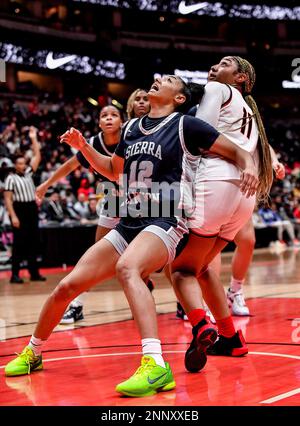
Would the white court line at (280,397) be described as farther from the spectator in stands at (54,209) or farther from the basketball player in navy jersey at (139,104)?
the spectator in stands at (54,209)

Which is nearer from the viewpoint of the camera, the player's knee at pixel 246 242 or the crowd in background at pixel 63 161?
the player's knee at pixel 246 242

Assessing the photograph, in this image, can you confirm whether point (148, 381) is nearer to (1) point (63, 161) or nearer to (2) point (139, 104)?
(2) point (139, 104)

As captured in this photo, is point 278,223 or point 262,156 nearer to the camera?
point 262,156

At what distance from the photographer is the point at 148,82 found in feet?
107

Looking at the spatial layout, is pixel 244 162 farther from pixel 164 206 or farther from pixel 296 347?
pixel 296 347

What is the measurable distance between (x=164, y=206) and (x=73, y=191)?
42.6ft

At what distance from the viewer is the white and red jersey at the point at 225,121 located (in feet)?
13.7

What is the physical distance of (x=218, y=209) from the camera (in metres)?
4.16

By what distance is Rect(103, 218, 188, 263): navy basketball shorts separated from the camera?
12.4 ft

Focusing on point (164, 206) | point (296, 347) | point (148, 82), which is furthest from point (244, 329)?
point (148, 82)

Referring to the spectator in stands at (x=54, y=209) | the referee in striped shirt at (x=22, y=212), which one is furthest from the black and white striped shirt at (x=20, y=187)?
the spectator in stands at (x=54, y=209)

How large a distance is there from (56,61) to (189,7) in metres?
7.33

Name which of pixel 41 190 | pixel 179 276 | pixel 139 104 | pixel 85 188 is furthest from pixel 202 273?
pixel 85 188

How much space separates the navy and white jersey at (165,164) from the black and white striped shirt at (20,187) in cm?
676
